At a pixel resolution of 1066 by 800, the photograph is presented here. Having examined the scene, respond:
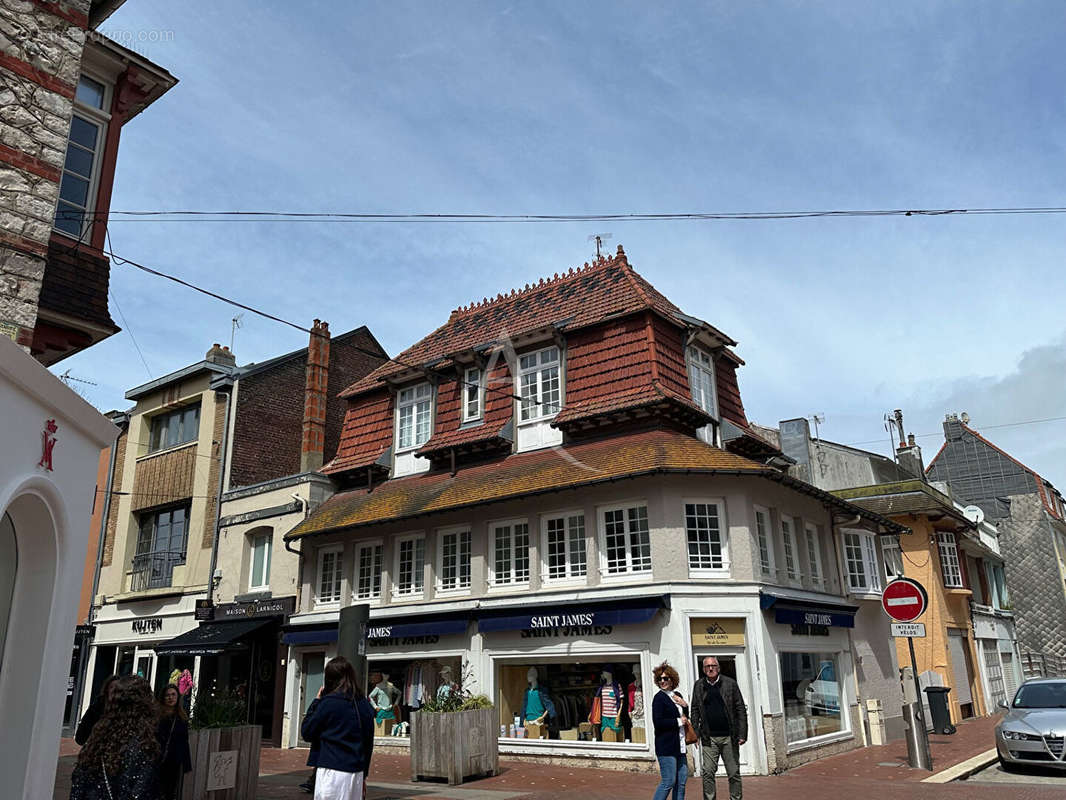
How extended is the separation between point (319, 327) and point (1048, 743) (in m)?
22.0

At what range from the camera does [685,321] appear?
62.8ft

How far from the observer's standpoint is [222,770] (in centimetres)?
1017

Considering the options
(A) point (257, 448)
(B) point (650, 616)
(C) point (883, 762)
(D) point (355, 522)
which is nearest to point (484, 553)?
(D) point (355, 522)

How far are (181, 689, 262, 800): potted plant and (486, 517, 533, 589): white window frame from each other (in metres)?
7.26

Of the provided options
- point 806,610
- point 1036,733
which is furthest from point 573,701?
point 1036,733

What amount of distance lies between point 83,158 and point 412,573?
A: 1232cm

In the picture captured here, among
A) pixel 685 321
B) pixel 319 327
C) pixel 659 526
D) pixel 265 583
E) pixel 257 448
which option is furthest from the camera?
pixel 319 327

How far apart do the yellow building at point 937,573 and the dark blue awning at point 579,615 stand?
11.0 meters

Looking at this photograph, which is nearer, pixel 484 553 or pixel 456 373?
pixel 484 553

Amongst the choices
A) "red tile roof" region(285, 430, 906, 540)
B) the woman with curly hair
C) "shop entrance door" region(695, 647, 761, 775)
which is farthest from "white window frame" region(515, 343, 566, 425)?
the woman with curly hair

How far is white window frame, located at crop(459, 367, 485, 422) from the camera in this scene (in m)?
20.1

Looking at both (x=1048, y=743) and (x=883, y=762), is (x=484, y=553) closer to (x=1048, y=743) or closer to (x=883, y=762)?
(x=883, y=762)

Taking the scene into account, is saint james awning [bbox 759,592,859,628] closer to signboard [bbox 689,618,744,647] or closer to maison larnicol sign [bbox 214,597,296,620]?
signboard [bbox 689,618,744,647]

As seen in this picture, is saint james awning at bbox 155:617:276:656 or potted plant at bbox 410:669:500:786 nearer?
potted plant at bbox 410:669:500:786
